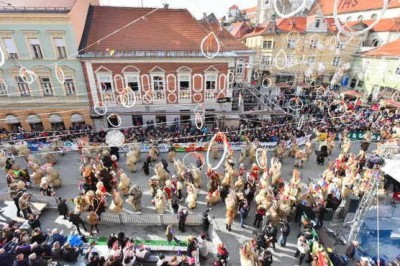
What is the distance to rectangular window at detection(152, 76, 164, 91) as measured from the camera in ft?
59.0

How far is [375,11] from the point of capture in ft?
131

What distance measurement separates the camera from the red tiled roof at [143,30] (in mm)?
17234

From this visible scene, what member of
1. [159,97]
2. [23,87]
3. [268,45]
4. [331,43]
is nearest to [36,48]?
[23,87]

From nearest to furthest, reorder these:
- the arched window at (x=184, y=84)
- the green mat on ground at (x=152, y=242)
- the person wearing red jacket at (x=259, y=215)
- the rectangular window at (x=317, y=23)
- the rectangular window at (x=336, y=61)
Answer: the green mat on ground at (x=152, y=242) → the person wearing red jacket at (x=259, y=215) → the arched window at (x=184, y=84) → the rectangular window at (x=317, y=23) → the rectangular window at (x=336, y=61)

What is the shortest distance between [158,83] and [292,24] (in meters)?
22.6

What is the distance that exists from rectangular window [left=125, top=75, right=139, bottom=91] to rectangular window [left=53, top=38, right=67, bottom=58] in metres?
4.52

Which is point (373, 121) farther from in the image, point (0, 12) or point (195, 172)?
point (0, 12)

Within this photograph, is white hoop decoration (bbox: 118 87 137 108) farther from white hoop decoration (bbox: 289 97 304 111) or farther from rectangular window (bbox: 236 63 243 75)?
rectangular window (bbox: 236 63 243 75)

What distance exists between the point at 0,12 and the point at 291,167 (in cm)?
2090

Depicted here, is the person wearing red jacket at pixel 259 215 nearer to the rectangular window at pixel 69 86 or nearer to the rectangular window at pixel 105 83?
the rectangular window at pixel 105 83

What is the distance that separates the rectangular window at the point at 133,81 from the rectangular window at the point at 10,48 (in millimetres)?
7633

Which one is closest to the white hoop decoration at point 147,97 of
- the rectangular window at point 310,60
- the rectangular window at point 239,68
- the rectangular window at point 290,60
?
the rectangular window at point 239,68

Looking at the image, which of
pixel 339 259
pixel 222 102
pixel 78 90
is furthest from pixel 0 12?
pixel 339 259

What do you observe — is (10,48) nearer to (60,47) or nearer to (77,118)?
(60,47)
